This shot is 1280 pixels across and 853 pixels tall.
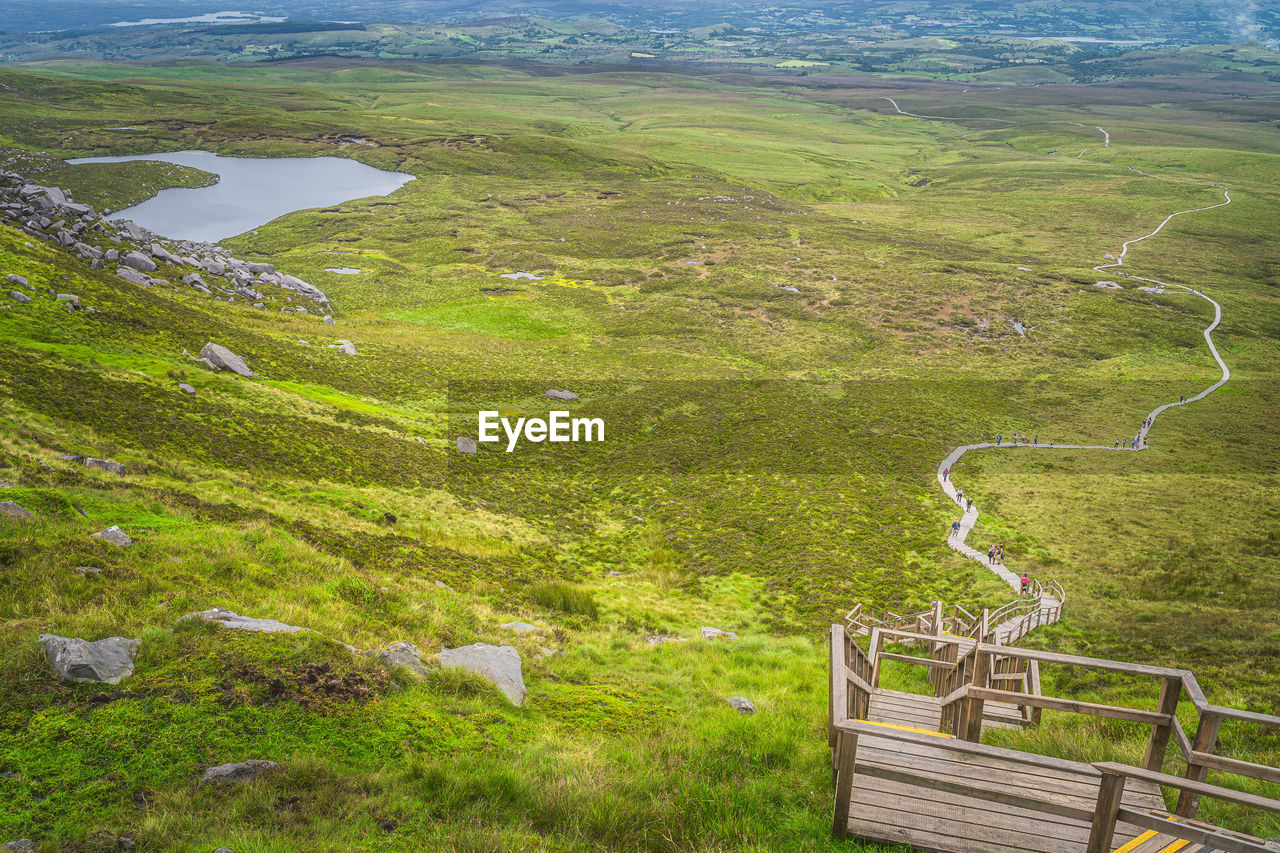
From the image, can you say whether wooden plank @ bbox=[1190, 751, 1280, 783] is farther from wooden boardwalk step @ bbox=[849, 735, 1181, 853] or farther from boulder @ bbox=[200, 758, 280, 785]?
boulder @ bbox=[200, 758, 280, 785]

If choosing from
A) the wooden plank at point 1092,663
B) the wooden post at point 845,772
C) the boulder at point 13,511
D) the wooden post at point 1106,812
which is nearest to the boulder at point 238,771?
the wooden post at point 845,772

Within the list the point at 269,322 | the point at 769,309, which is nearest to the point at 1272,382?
the point at 769,309

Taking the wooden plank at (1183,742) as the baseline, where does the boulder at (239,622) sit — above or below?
below

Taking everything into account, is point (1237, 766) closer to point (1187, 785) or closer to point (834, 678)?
point (1187, 785)

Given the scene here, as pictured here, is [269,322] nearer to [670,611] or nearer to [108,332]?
[108,332]

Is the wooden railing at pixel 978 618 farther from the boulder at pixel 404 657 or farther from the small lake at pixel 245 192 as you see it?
the small lake at pixel 245 192

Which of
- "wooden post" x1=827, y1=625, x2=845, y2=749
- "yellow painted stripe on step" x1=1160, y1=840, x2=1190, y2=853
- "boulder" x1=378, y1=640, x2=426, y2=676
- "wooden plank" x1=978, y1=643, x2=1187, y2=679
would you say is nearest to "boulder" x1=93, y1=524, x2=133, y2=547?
"boulder" x1=378, y1=640, x2=426, y2=676

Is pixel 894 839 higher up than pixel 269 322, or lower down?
higher up
